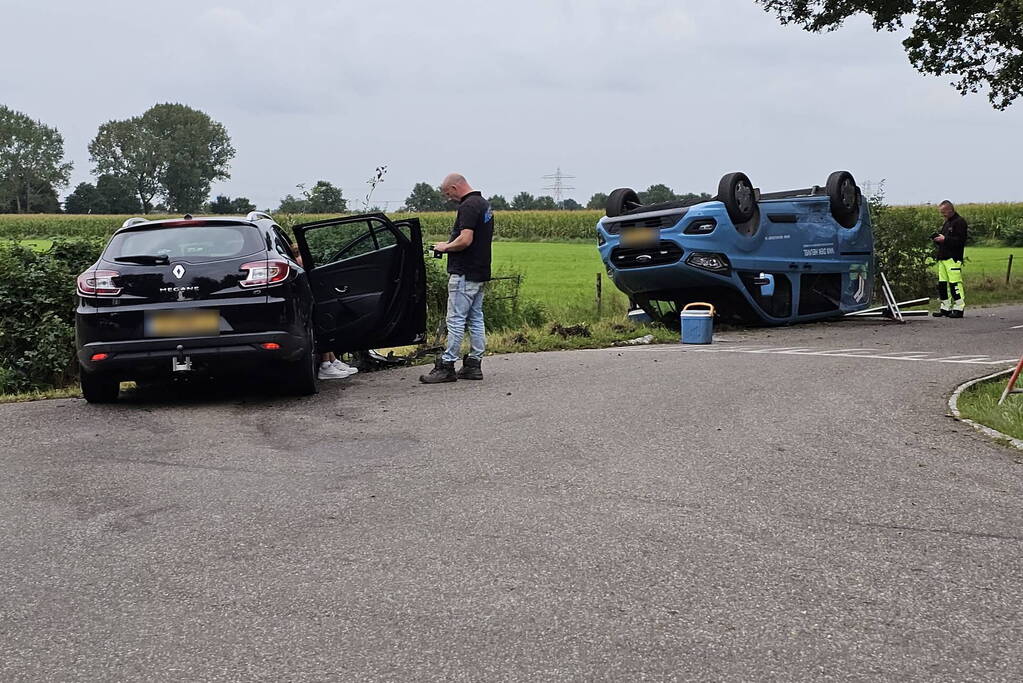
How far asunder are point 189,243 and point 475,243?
8.29ft

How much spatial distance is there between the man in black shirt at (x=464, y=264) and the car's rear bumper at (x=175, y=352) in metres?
1.91

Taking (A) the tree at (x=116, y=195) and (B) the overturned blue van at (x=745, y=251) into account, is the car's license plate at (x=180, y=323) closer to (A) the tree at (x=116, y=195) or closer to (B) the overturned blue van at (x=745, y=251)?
(B) the overturned blue van at (x=745, y=251)

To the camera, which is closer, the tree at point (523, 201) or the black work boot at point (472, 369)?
the black work boot at point (472, 369)

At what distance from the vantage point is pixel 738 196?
52.6ft

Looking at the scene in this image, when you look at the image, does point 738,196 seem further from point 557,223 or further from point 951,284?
point 557,223

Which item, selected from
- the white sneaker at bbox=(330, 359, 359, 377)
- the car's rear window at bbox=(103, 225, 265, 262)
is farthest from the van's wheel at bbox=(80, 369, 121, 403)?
the white sneaker at bbox=(330, 359, 359, 377)

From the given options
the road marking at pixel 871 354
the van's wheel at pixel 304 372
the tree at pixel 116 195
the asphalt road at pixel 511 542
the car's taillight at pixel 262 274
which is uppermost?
the tree at pixel 116 195

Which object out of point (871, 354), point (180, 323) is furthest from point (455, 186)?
point (871, 354)

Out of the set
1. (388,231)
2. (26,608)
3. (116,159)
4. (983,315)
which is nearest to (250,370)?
(388,231)

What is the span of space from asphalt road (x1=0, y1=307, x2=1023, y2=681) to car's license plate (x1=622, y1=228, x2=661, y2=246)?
671 centimetres

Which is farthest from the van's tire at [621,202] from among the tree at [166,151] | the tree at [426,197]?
the tree at [166,151]

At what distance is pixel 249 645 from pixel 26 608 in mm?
1006

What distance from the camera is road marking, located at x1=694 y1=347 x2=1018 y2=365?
12.5m

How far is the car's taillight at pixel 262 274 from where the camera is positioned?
9312mm
